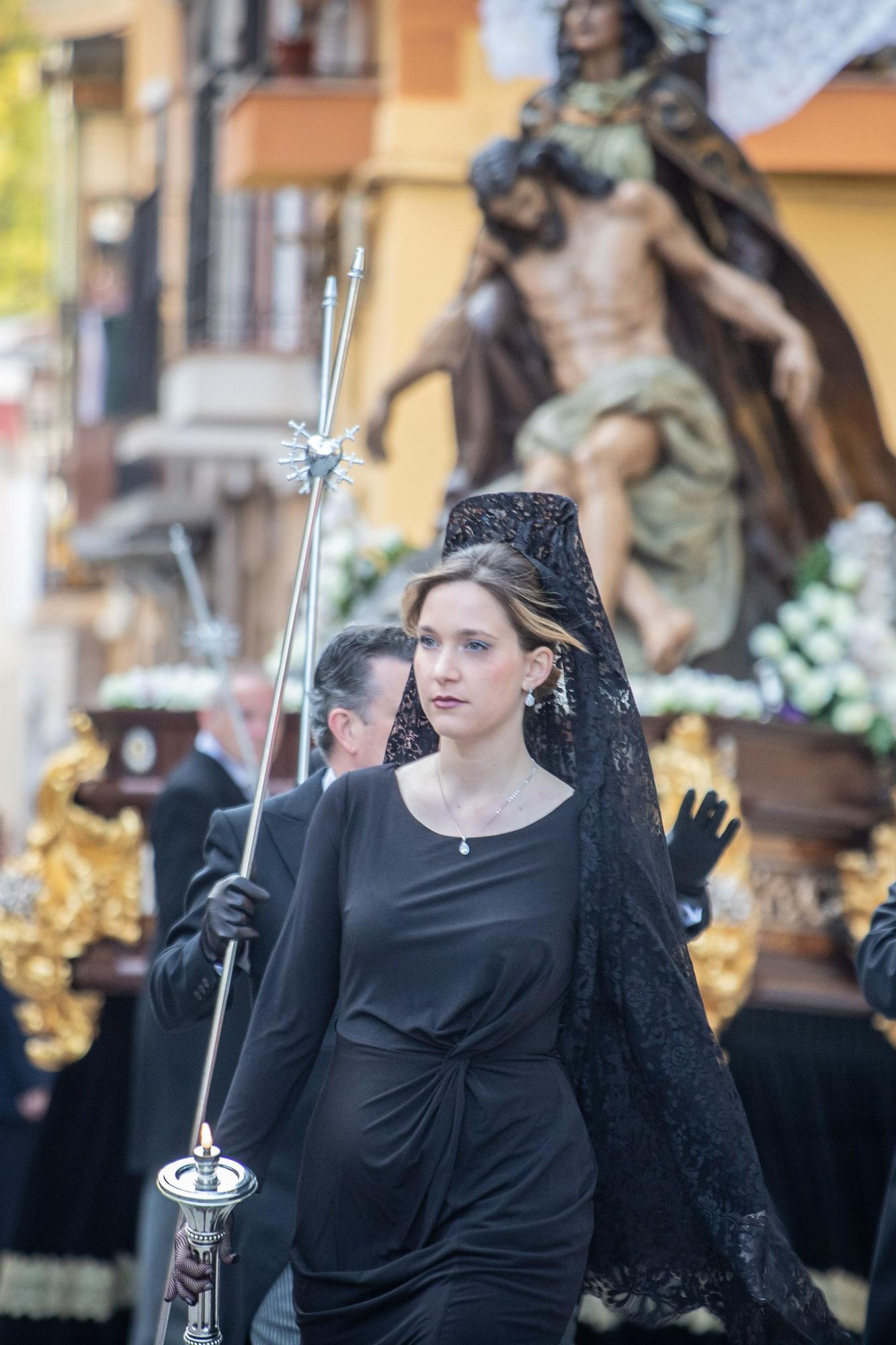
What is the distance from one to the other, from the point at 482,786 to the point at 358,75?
7136mm

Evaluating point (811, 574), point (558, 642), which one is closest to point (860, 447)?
point (811, 574)

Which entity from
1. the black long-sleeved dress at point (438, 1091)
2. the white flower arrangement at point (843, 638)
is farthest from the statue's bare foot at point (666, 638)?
the black long-sleeved dress at point (438, 1091)

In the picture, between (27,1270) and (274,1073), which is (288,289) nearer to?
(27,1270)

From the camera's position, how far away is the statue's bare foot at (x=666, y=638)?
7.06 m

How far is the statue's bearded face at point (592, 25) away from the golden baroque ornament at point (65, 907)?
2.76 metres

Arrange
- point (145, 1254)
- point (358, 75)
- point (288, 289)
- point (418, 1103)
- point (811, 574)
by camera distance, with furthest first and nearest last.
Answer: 1. point (288, 289)
2. point (358, 75)
3. point (811, 574)
4. point (145, 1254)
5. point (418, 1103)

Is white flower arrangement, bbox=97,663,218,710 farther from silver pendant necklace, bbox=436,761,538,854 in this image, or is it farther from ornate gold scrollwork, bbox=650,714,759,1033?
silver pendant necklace, bbox=436,761,538,854

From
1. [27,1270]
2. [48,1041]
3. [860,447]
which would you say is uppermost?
[860,447]

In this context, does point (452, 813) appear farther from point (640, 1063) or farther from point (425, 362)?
point (425, 362)

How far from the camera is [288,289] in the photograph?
12.5 meters

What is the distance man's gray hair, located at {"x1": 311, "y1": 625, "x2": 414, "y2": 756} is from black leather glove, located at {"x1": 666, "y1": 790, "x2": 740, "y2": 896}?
57 centimetres

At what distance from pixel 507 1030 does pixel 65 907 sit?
155 inches

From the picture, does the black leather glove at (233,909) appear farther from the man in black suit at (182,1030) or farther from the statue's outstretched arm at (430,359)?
the statue's outstretched arm at (430,359)

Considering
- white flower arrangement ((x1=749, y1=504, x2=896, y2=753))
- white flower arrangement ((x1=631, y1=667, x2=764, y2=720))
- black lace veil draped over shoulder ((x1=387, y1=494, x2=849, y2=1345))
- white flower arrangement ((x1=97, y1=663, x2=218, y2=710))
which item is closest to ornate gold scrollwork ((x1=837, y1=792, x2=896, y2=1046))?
white flower arrangement ((x1=749, y1=504, x2=896, y2=753))
